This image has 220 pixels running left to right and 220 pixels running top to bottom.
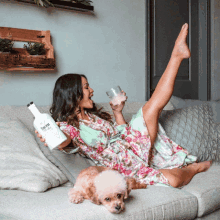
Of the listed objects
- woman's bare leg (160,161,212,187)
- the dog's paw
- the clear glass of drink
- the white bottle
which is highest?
the clear glass of drink

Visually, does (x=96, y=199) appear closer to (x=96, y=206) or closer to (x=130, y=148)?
(x=96, y=206)

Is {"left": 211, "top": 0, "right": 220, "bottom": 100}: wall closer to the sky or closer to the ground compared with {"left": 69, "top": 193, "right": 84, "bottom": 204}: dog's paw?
closer to the sky

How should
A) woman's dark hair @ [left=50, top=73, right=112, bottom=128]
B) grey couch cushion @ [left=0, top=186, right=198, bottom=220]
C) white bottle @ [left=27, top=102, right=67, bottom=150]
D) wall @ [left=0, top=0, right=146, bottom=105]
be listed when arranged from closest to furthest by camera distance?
grey couch cushion @ [left=0, top=186, right=198, bottom=220] → white bottle @ [left=27, top=102, right=67, bottom=150] → woman's dark hair @ [left=50, top=73, right=112, bottom=128] → wall @ [left=0, top=0, right=146, bottom=105]

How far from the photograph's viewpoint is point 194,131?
1.90m

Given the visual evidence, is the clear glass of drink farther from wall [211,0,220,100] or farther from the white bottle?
wall [211,0,220,100]

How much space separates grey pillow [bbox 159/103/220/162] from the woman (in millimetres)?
79

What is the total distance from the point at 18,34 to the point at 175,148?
1.42m

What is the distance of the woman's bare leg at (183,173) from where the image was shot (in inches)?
57.9

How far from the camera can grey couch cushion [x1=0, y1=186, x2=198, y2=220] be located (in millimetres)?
980

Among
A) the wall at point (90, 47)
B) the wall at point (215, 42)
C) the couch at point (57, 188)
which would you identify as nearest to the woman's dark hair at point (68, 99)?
the couch at point (57, 188)

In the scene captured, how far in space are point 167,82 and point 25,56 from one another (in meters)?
1.10

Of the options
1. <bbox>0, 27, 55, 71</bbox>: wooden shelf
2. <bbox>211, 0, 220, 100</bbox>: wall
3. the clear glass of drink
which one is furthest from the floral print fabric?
<bbox>211, 0, 220, 100</bbox>: wall

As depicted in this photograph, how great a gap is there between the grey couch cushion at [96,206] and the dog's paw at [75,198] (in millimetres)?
16

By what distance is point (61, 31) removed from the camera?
7.54 feet
